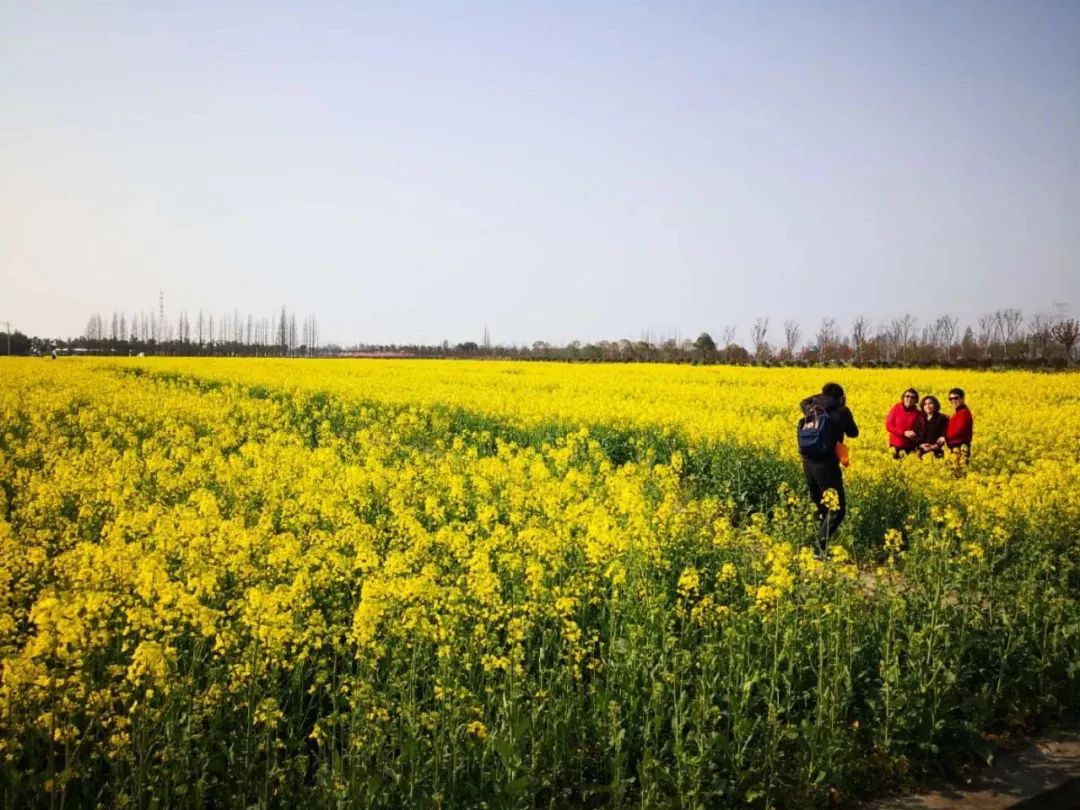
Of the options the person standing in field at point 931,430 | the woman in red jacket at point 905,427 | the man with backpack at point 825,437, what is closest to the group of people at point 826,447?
the man with backpack at point 825,437

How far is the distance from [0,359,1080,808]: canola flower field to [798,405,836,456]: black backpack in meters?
0.89

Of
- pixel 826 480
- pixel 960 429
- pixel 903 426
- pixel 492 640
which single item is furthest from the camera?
pixel 903 426

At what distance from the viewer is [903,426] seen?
1212cm

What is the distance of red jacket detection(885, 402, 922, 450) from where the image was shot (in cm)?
1198

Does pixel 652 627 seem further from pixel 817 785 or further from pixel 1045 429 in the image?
pixel 1045 429

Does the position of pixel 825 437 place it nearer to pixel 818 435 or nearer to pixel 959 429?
pixel 818 435

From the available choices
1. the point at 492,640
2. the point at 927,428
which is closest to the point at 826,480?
the point at 927,428

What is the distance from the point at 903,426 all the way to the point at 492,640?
31.8 ft

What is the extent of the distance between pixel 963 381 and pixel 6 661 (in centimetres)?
3415

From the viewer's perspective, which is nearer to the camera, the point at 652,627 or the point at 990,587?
the point at 652,627

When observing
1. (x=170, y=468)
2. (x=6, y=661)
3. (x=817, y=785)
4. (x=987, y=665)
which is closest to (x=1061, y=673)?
(x=987, y=665)

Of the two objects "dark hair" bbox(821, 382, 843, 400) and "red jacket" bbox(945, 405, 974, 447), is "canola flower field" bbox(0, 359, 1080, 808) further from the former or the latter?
"dark hair" bbox(821, 382, 843, 400)

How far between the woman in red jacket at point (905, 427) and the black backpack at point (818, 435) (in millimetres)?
3678

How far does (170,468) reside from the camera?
9.78 metres
